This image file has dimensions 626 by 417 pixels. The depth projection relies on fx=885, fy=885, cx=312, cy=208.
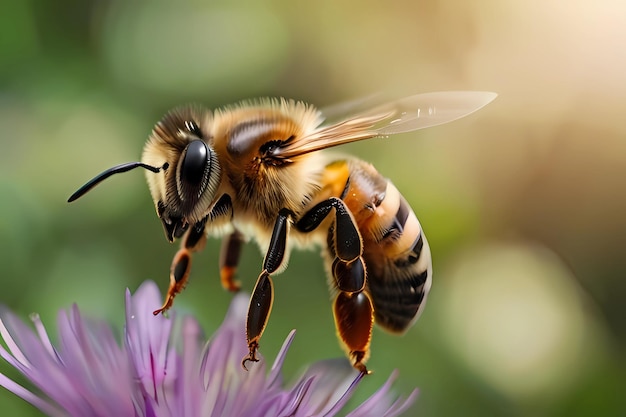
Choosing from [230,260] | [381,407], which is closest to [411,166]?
[230,260]

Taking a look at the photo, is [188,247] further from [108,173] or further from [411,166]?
[411,166]

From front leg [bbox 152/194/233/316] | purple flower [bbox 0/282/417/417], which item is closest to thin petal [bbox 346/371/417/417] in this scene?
purple flower [bbox 0/282/417/417]

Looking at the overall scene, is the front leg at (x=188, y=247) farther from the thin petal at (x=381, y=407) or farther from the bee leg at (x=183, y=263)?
the thin petal at (x=381, y=407)

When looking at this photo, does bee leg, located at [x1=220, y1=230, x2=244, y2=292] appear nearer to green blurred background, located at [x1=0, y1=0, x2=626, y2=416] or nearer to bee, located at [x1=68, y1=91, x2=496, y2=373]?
bee, located at [x1=68, y1=91, x2=496, y2=373]

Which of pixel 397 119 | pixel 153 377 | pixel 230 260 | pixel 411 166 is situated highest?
pixel 411 166

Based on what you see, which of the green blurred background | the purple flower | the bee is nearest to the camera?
the purple flower

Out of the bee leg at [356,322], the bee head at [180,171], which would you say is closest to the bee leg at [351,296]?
the bee leg at [356,322]

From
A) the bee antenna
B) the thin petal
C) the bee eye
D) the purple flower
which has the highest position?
the bee eye
